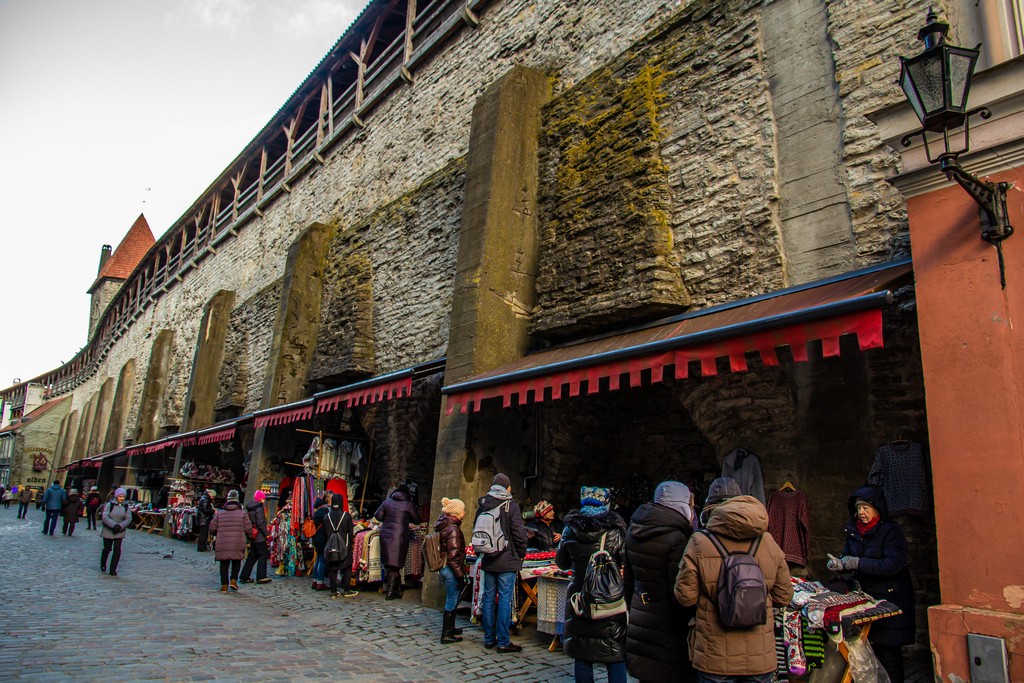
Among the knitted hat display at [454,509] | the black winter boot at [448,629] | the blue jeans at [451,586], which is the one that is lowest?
the black winter boot at [448,629]

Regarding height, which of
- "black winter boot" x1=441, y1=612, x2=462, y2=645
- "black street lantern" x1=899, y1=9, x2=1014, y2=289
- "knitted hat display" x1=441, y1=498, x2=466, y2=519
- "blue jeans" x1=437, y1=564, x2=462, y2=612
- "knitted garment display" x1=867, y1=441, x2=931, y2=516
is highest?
"black street lantern" x1=899, y1=9, x2=1014, y2=289

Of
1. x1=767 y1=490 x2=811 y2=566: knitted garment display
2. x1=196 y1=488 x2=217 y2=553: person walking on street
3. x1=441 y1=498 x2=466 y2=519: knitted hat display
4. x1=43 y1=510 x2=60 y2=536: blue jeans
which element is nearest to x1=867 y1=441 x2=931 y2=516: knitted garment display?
x1=767 y1=490 x2=811 y2=566: knitted garment display

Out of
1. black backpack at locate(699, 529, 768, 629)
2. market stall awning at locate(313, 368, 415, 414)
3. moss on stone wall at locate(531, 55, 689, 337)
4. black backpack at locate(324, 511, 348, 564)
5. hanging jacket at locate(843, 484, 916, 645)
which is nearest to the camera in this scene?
black backpack at locate(699, 529, 768, 629)

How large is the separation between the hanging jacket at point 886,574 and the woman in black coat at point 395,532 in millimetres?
5166

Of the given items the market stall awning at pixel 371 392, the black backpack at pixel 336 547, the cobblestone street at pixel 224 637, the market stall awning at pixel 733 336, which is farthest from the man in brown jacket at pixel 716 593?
the black backpack at pixel 336 547

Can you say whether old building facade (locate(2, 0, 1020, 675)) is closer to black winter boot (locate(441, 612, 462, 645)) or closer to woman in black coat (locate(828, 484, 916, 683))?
woman in black coat (locate(828, 484, 916, 683))

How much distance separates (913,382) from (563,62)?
6.68 m

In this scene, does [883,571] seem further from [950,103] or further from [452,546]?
[452,546]

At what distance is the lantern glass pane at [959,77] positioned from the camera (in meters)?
3.73

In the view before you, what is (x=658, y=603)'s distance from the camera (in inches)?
135

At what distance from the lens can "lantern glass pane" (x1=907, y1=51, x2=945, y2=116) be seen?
377 centimetres

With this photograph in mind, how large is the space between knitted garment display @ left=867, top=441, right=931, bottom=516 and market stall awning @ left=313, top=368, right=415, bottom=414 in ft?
17.4

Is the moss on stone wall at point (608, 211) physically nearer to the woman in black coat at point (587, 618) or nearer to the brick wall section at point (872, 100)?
the brick wall section at point (872, 100)

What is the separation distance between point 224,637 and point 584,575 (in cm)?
365
